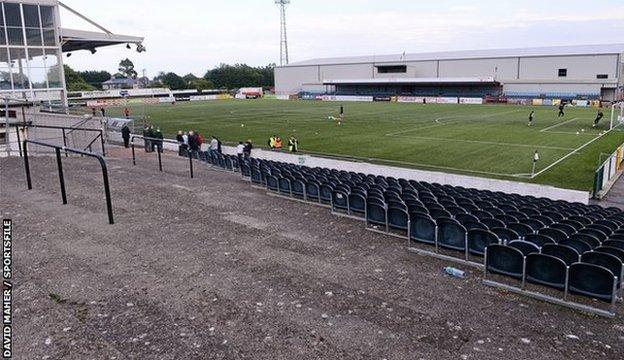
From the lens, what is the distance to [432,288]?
8.33 meters

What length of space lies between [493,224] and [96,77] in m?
180

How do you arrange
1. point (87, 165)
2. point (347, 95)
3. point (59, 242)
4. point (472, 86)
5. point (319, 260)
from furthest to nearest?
point (347, 95), point (472, 86), point (87, 165), point (59, 242), point (319, 260)

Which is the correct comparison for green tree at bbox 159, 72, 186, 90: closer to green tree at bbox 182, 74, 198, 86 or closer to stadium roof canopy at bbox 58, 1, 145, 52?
green tree at bbox 182, 74, 198, 86

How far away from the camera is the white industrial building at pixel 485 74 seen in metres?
72.1

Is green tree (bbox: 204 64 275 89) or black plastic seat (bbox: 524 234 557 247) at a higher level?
green tree (bbox: 204 64 275 89)

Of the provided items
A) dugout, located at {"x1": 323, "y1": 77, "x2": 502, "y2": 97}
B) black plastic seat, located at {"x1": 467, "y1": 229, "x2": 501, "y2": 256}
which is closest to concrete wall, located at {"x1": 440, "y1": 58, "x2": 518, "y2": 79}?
dugout, located at {"x1": 323, "y1": 77, "x2": 502, "y2": 97}

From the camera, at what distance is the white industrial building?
2840 inches

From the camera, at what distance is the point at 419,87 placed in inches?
→ 3558

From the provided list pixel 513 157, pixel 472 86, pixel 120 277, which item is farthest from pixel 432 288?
pixel 472 86

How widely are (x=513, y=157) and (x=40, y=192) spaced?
78.2 ft

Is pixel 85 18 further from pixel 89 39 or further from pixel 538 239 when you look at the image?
pixel 538 239

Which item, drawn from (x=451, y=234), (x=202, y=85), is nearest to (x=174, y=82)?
(x=202, y=85)

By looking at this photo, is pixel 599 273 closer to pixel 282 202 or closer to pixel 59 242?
pixel 282 202

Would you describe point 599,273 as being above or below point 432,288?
above
